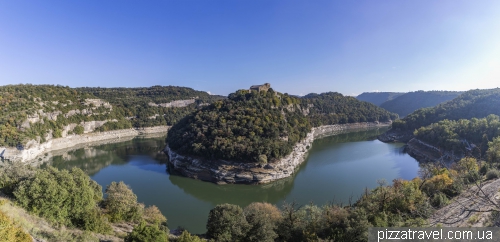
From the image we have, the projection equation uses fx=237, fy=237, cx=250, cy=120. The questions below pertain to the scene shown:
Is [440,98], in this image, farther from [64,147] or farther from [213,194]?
[64,147]

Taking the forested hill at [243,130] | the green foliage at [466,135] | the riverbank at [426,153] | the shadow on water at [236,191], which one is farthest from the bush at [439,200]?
the riverbank at [426,153]

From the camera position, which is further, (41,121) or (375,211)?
(41,121)

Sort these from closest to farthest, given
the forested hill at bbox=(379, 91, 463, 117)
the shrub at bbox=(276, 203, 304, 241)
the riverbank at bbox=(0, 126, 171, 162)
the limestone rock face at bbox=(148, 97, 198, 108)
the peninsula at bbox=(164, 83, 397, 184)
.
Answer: the shrub at bbox=(276, 203, 304, 241) < the peninsula at bbox=(164, 83, 397, 184) < the riverbank at bbox=(0, 126, 171, 162) < the limestone rock face at bbox=(148, 97, 198, 108) < the forested hill at bbox=(379, 91, 463, 117)

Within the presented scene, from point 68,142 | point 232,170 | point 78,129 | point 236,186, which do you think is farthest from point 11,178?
point 78,129

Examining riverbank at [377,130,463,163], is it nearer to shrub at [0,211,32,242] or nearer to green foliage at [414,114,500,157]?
green foliage at [414,114,500,157]

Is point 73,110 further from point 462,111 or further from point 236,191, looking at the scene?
point 462,111

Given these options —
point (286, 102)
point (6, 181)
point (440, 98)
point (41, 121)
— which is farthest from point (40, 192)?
point (440, 98)

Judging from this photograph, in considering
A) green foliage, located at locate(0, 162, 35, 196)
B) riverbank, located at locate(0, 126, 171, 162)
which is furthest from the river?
green foliage, located at locate(0, 162, 35, 196)
